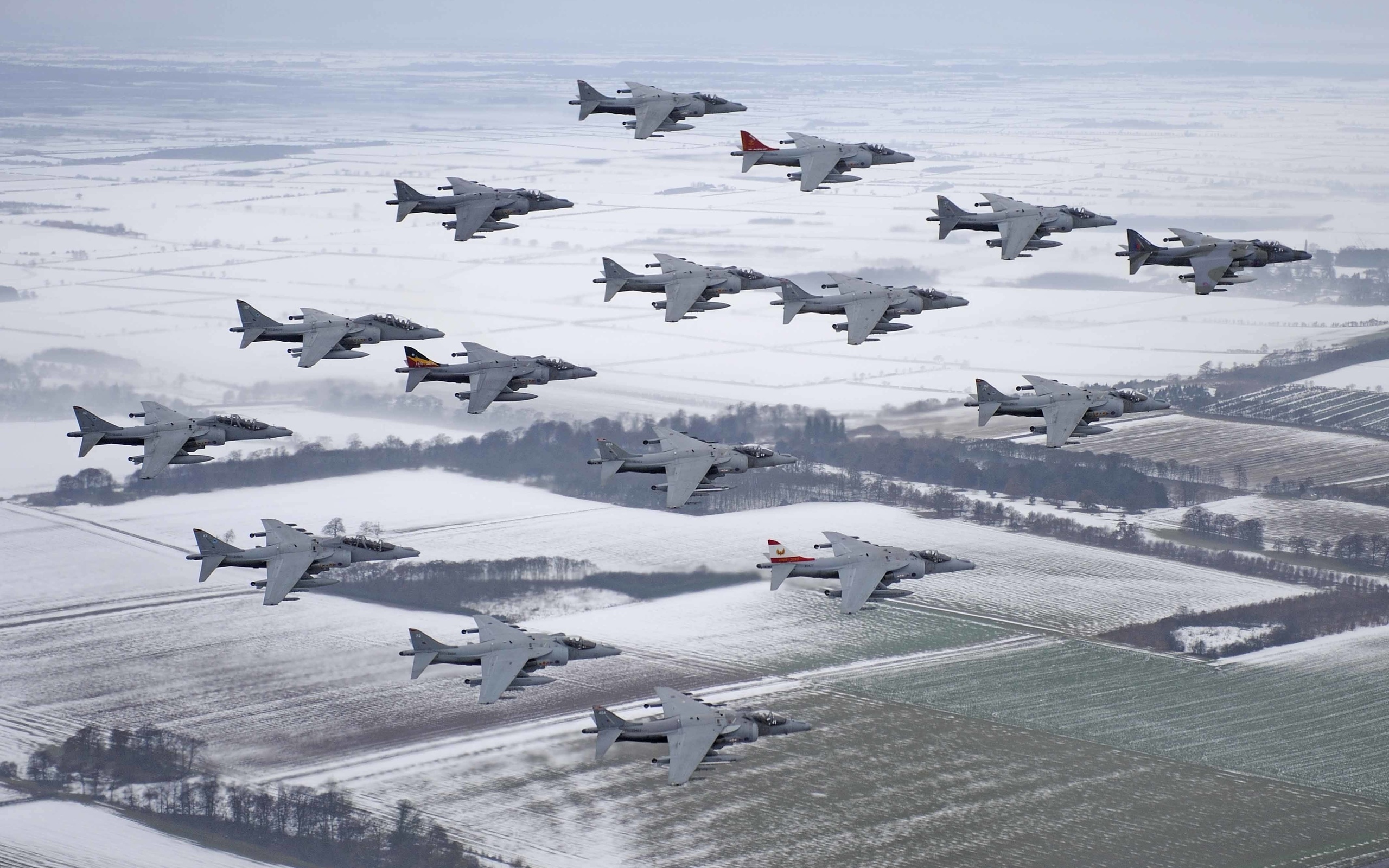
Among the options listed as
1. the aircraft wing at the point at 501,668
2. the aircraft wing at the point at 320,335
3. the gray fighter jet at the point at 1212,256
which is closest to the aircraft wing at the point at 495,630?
the aircraft wing at the point at 501,668

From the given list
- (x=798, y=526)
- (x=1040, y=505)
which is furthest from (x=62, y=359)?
(x=1040, y=505)

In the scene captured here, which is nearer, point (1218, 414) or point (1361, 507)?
point (1361, 507)

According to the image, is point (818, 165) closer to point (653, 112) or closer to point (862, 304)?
point (862, 304)

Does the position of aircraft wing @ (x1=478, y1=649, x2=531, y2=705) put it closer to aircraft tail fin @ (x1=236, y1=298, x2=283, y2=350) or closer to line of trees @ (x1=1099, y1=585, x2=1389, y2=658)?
aircraft tail fin @ (x1=236, y1=298, x2=283, y2=350)

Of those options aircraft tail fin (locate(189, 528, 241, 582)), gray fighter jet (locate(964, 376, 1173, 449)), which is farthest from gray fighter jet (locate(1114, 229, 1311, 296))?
aircraft tail fin (locate(189, 528, 241, 582))

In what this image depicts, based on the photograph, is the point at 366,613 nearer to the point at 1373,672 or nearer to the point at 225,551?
the point at 225,551

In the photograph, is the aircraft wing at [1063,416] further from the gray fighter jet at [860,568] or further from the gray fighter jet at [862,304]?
the gray fighter jet at [860,568]

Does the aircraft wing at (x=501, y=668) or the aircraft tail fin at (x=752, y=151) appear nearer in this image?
the aircraft wing at (x=501, y=668)
